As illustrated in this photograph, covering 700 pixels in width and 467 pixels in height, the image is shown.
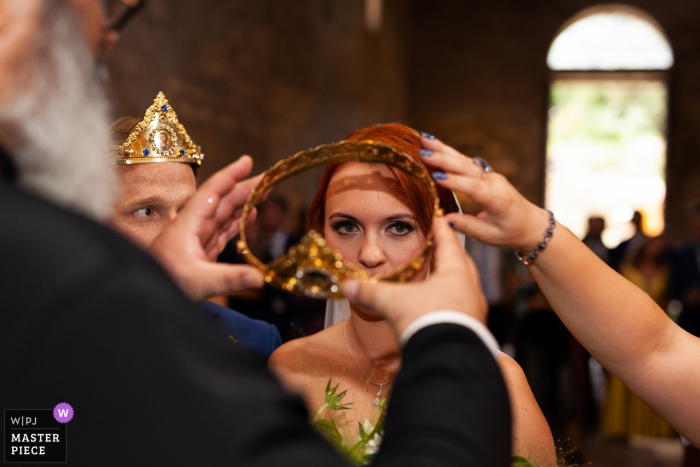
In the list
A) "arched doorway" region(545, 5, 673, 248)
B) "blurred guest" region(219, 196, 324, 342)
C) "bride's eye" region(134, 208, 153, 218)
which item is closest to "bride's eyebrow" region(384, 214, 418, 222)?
"bride's eye" region(134, 208, 153, 218)

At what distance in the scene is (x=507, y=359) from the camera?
1.95 metres

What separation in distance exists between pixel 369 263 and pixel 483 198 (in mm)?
595

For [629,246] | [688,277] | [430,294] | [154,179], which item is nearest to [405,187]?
[154,179]

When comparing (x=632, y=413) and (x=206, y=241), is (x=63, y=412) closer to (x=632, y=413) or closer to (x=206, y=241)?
(x=206, y=241)

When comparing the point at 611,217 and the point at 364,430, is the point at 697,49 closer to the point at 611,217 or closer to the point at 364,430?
the point at 611,217

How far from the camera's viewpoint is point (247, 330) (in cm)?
226

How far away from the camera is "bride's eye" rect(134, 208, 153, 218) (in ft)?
6.17

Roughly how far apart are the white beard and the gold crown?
38.1 inches

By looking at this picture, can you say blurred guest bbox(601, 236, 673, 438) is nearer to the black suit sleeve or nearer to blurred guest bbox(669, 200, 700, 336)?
blurred guest bbox(669, 200, 700, 336)

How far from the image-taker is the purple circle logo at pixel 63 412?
2.34ft

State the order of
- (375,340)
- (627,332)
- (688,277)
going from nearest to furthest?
(627,332)
(375,340)
(688,277)

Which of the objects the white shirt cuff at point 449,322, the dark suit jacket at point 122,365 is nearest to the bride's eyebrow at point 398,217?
the white shirt cuff at point 449,322

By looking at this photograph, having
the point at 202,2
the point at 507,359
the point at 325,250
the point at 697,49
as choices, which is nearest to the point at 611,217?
the point at 697,49

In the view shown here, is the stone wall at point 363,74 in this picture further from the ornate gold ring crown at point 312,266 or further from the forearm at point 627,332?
the forearm at point 627,332
